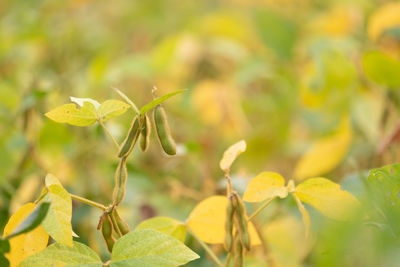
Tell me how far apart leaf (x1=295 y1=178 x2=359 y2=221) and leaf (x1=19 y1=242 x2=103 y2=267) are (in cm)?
18

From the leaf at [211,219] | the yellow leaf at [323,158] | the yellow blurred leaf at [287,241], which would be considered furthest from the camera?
the yellow leaf at [323,158]

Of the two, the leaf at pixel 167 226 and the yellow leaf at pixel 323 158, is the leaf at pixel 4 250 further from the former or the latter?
the yellow leaf at pixel 323 158

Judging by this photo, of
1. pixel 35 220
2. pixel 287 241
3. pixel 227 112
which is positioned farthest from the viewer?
pixel 227 112

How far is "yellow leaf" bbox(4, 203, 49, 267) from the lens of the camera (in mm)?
384

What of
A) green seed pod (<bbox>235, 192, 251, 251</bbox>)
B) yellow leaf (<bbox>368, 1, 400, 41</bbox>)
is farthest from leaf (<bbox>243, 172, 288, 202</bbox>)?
yellow leaf (<bbox>368, 1, 400, 41</bbox>)

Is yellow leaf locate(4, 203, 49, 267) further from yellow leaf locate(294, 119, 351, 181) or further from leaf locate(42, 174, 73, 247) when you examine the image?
yellow leaf locate(294, 119, 351, 181)

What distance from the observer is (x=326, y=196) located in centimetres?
40

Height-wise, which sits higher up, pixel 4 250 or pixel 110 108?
pixel 110 108

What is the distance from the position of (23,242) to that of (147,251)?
0.10m

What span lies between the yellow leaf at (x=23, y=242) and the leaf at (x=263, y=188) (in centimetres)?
17

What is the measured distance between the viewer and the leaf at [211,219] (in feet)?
1.47

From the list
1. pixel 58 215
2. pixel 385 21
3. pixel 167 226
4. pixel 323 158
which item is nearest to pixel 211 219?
pixel 167 226

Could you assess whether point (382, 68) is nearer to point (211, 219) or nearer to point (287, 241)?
point (287, 241)

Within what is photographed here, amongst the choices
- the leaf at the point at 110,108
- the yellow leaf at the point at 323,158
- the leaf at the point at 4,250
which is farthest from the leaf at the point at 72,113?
the yellow leaf at the point at 323,158
